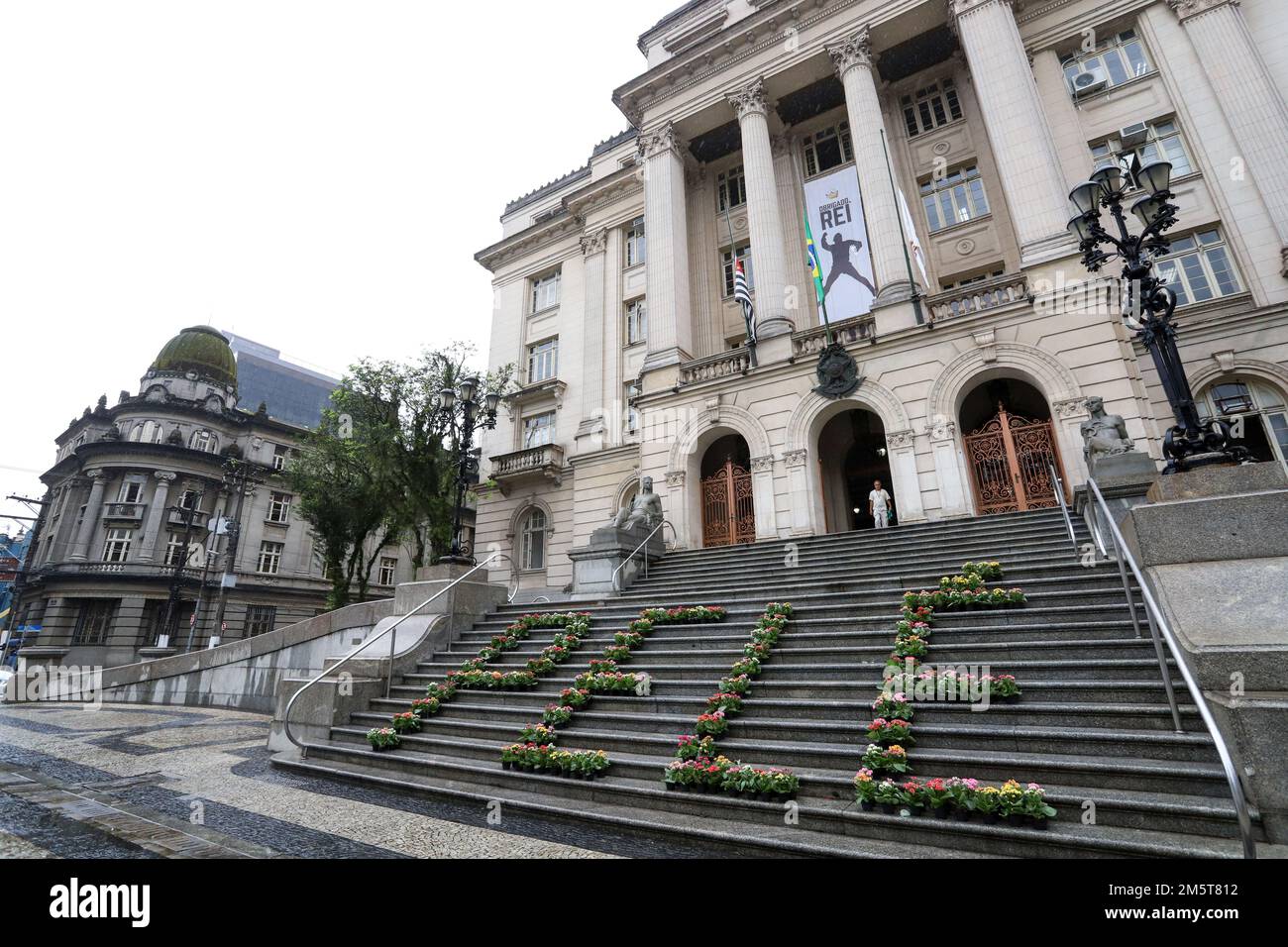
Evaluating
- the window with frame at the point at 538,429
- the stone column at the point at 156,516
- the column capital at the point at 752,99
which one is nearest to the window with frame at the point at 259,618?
the stone column at the point at 156,516

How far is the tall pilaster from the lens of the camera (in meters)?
19.1

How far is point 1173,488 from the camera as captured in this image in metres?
5.84

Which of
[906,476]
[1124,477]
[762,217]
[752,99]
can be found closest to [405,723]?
[1124,477]

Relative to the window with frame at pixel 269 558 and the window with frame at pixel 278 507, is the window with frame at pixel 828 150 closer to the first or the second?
the window with frame at pixel 278 507

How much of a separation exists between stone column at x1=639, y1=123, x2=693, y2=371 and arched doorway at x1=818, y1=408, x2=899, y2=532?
6132 millimetres

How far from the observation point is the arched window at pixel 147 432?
39.6 m

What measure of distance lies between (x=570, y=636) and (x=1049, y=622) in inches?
286

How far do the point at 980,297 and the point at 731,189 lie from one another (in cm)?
1317

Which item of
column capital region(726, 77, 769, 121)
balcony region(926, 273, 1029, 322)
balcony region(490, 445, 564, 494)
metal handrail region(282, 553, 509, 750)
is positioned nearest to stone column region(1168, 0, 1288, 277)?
balcony region(926, 273, 1029, 322)

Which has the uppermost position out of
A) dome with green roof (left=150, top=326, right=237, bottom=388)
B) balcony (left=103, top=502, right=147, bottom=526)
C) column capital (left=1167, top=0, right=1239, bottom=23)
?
dome with green roof (left=150, top=326, right=237, bottom=388)

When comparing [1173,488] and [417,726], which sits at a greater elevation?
[1173,488]

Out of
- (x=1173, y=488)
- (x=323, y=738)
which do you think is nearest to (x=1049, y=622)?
(x=1173, y=488)

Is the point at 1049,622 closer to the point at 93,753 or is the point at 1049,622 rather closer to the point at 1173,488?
the point at 1173,488

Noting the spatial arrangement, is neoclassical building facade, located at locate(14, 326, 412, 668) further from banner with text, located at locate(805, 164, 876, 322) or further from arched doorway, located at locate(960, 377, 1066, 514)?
arched doorway, located at locate(960, 377, 1066, 514)
